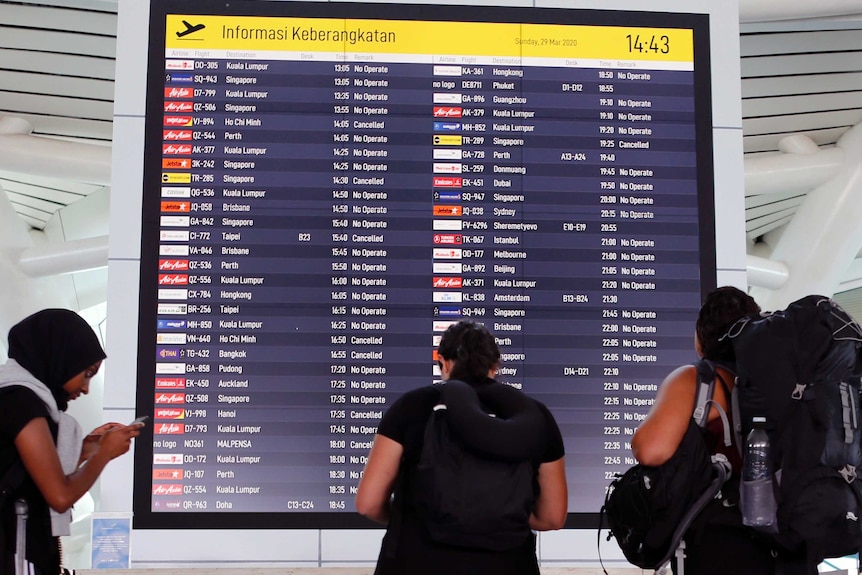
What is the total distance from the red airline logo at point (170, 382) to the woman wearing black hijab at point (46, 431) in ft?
3.15

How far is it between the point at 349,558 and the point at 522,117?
2.19 metres

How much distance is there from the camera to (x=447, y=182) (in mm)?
4188

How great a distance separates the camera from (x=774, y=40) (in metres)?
8.02

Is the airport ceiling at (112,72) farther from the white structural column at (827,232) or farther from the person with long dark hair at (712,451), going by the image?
the person with long dark hair at (712,451)

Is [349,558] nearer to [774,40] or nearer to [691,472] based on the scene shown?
[691,472]

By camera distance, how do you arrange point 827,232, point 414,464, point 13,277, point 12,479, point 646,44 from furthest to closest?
point 827,232 < point 13,277 < point 646,44 < point 414,464 < point 12,479

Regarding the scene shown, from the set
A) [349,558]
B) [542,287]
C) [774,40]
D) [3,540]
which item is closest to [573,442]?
[542,287]

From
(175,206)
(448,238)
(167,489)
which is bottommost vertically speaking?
(167,489)

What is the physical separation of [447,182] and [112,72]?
227 inches

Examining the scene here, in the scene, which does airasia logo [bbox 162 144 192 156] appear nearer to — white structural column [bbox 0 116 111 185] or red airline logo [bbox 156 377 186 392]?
red airline logo [bbox 156 377 186 392]

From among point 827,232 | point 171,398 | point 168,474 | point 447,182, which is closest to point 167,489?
point 168,474

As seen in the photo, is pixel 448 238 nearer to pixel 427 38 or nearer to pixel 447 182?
pixel 447 182

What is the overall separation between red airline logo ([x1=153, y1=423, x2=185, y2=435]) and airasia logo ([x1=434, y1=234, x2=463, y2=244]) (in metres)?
1.42

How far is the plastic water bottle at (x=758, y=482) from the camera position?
8.34ft
